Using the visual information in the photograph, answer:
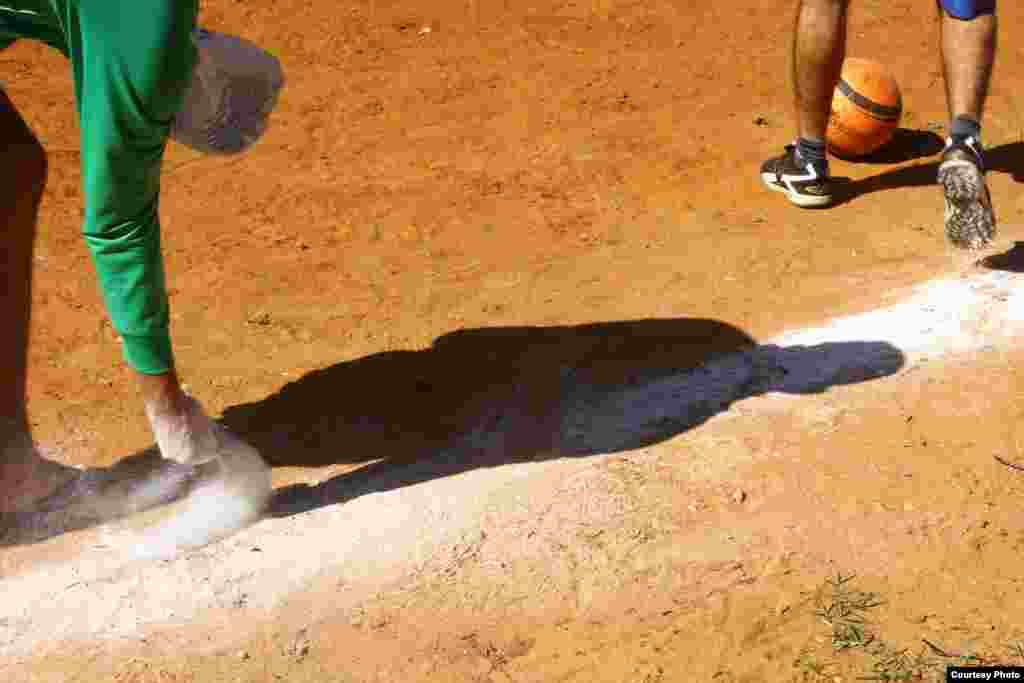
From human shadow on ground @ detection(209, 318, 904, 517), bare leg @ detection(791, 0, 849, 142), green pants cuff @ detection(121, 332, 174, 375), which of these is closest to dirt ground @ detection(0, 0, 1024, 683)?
human shadow on ground @ detection(209, 318, 904, 517)

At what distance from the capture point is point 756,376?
4.74 meters

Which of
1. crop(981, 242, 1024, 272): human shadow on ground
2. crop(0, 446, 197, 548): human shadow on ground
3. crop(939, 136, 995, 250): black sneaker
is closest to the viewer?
crop(0, 446, 197, 548): human shadow on ground

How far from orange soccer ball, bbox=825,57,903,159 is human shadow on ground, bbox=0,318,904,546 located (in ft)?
6.36

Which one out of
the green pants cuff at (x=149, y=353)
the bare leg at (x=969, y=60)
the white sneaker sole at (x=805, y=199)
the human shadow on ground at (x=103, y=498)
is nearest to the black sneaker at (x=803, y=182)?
the white sneaker sole at (x=805, y=199)

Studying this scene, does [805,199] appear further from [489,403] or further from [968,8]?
[489,403]

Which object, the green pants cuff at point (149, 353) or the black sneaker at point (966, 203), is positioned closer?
the green pants cuff at point (149, 353)

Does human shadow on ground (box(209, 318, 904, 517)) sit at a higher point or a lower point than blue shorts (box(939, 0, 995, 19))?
lower

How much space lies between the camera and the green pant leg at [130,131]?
10.4 ft

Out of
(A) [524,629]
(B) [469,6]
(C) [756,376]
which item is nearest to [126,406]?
(A) [524,629]

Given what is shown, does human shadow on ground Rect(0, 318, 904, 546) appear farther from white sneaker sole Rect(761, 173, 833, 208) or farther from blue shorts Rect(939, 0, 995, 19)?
blue shorts Rect(939, 0, 995, 19)

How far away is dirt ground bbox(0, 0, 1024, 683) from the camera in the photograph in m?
3.53

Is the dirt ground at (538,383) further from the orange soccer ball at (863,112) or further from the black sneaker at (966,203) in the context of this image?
the black sneaker at (966,203)

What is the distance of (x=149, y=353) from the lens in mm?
3613

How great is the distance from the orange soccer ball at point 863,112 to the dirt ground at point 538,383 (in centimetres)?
14
